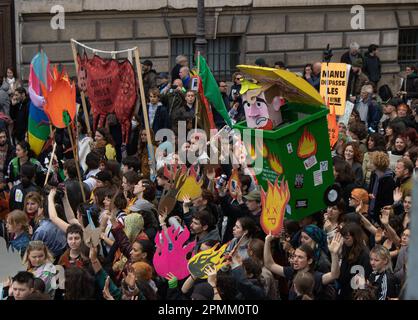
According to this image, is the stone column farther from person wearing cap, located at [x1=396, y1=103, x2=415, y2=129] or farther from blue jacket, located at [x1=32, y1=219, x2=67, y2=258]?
blue jacket, located at [x1=32, y1=219, x2=67, y2=258]

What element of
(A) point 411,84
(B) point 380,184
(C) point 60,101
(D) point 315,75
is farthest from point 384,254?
(A) point 411,84

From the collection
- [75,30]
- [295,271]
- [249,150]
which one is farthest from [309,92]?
[75,30]

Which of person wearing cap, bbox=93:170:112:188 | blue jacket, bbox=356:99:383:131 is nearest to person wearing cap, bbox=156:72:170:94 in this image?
blue jacket, bbox=356:99:383:131

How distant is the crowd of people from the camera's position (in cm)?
781

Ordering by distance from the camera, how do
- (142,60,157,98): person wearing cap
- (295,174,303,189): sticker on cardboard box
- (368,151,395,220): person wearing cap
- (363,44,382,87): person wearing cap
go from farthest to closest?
(363,44,382,87): person wearing cap < (142,60,157,98): person wearing cap < (368,151,395,220): person wearing cap < (295,174,303,189): sticker on cardboard box

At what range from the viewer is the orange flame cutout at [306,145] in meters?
10.4

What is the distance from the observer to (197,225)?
361 inches

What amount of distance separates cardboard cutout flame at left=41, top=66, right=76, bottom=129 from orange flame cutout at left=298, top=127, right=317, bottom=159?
2.86 metres

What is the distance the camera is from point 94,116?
14102mm

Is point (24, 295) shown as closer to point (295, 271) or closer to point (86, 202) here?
point (295, 271)

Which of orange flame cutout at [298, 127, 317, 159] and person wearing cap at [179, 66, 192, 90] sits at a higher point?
person wearing cap at [179, 66, 192, 90]

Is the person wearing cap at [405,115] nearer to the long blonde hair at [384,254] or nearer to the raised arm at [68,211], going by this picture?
the raised arm at [68,211]

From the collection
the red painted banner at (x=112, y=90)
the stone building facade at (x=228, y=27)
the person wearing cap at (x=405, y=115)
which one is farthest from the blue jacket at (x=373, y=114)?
the stone building facade at (x=228, y=27)
